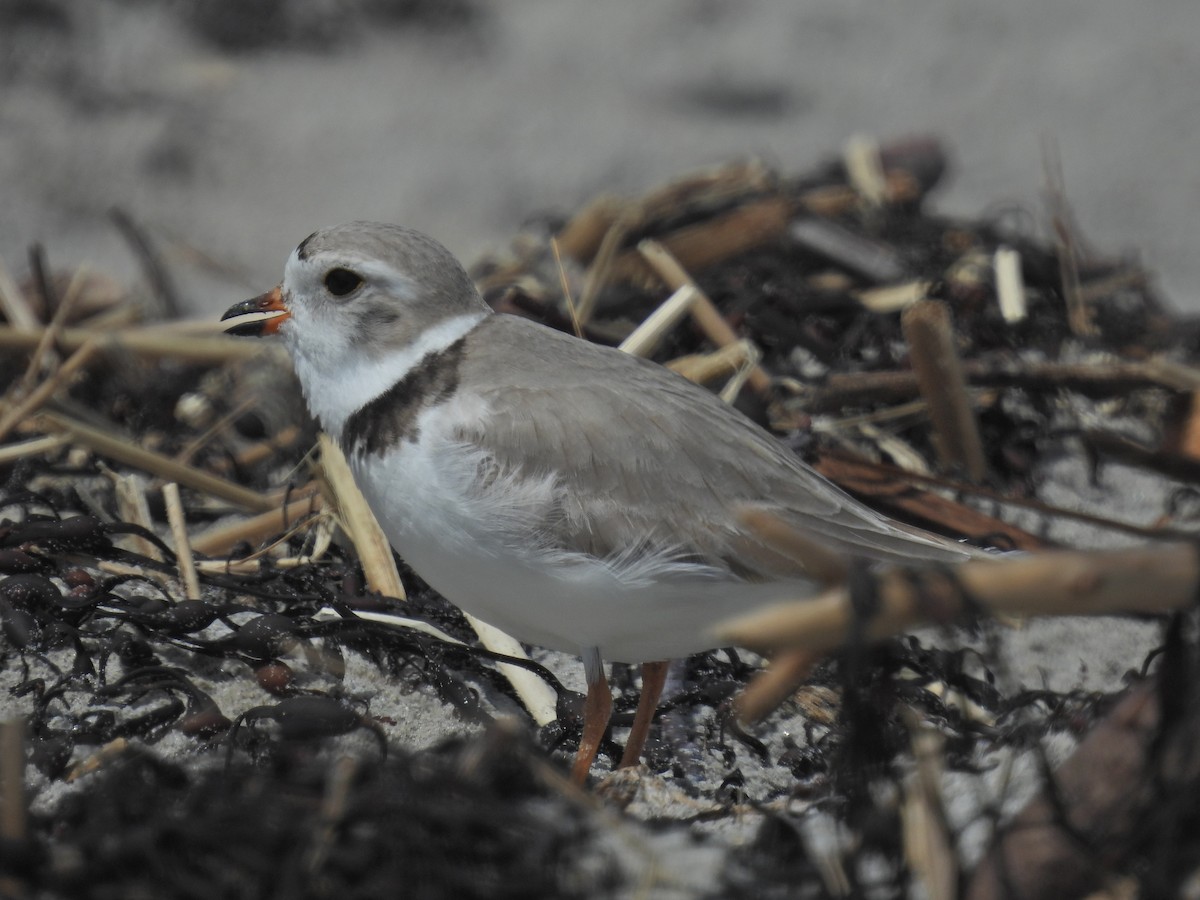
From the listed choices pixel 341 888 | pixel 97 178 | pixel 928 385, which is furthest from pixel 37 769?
pixel 97 178

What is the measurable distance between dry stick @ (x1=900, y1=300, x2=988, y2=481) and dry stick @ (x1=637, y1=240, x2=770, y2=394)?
482 mm

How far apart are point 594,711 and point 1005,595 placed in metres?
1.37

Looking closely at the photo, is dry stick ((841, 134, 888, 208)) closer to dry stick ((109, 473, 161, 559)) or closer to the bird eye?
the bird eye

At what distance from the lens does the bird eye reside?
292 centimetres

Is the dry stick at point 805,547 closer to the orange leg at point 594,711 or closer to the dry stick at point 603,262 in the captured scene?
the orange leg at point 594,711

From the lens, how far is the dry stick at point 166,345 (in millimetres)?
4340

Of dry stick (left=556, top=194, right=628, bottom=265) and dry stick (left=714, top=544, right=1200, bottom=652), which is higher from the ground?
dry stick (left=714, top=544, right=1200, bottom=652)

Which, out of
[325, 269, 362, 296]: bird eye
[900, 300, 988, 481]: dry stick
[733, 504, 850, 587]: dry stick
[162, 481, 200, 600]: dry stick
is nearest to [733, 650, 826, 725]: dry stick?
[733, 504, 850, 587]: dry stick

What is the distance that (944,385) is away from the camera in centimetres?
381

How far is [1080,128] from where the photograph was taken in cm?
704

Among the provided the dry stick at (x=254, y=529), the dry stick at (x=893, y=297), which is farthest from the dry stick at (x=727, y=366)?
A: the dry stick at (x=254, y=529)

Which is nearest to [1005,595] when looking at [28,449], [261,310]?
[261,310]

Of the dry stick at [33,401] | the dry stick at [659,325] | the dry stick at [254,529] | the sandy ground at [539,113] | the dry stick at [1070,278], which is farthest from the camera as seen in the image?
the sandy ground at [539,113]

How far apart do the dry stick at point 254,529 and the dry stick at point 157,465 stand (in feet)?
0.23
